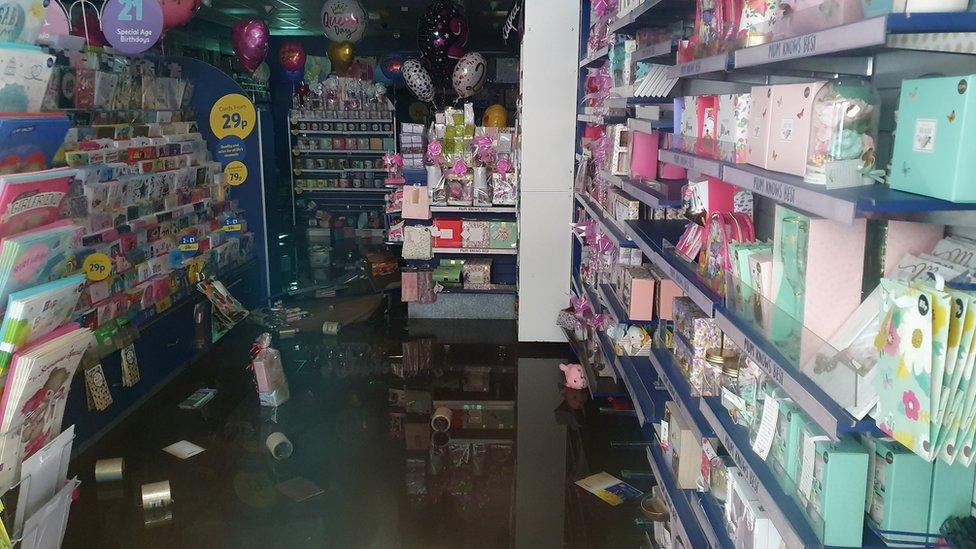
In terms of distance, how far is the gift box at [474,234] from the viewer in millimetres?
7141

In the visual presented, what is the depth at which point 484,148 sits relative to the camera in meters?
6.92

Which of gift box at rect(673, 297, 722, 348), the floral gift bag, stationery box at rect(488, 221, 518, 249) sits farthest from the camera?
stationery box at rect(488, 221, 518, 249)

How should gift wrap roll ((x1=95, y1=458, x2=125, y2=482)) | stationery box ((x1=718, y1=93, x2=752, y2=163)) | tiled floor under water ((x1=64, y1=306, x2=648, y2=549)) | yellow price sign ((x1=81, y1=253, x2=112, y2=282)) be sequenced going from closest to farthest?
stationery box ((x1=718, y1=93, x2=752, y2=163)) → tiled floor under water ((x1=64, y1=306, x2=648, y2=549)) → gift wrap roll ((x1=95, y1=458, x2=125, y2=482)) → yellow price sign ((x1=81, y1=253, x2=112, y2=282))

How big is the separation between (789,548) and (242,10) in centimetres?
1065

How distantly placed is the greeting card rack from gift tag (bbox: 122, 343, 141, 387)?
3.13 metres

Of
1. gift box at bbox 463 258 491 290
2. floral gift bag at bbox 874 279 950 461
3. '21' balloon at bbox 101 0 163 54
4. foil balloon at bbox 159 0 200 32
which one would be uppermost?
foil balloon at bbox 159 0 200 32

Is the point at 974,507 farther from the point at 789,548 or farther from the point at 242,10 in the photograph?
the point at 242,10

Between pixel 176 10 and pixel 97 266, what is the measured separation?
218 cm

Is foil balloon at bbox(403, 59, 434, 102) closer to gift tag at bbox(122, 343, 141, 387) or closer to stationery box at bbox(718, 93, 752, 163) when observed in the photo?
gift tag at bbox(122, 343, 141, 387)

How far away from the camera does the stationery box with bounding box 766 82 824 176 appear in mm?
1812

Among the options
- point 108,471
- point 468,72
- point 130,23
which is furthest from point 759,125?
point 468,72

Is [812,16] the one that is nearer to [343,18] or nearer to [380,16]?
[343,18]

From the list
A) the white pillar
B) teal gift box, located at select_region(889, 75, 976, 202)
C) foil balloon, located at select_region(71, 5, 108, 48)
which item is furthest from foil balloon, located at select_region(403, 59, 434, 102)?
teal gift box, located at select_region(889, 75, 976, 202)

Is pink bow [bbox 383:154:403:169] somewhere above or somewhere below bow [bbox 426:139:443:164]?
below
